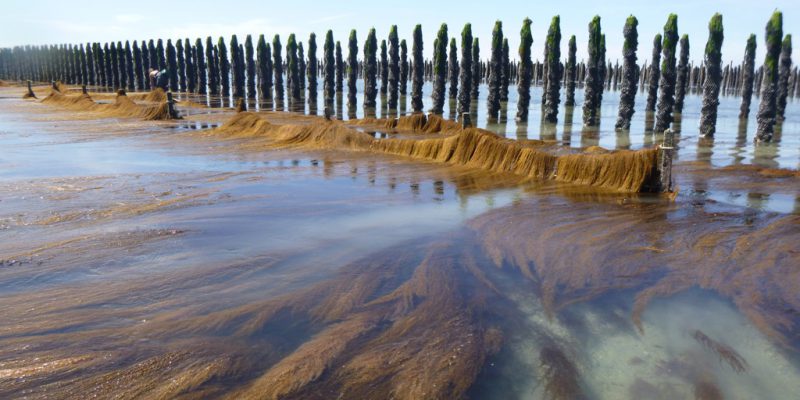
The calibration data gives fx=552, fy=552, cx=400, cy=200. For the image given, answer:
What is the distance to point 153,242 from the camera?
7.73 meters

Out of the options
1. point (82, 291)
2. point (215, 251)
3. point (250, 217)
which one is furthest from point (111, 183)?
point (82, 291)

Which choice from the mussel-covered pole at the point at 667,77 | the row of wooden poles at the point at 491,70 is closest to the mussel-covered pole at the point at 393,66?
the row of wooden poles at the point at 491,70

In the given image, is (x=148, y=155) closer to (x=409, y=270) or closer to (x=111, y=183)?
(x=111, y=183)

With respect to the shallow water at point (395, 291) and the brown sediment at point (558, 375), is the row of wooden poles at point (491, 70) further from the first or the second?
the brown sediment at point (558, 375)

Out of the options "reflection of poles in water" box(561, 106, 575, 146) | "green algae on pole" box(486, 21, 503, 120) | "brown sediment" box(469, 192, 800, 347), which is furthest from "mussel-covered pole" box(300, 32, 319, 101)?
"brown sediment" box(469, 192, 800, 347)

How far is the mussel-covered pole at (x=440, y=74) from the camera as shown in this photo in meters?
33.2

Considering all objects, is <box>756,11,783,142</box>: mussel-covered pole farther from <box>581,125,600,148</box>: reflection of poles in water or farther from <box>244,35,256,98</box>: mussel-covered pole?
<box>244,35,256,98</box>: mussel-covered pole

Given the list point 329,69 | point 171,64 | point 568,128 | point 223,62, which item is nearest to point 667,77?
point 568,128

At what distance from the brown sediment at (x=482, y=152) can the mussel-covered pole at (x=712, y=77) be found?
369 inches

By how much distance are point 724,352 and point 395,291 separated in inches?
129

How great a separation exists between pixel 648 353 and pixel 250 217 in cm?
661

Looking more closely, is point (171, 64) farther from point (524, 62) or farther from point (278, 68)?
point (524, 62)

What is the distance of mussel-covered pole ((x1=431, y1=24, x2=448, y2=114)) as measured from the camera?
3319cm

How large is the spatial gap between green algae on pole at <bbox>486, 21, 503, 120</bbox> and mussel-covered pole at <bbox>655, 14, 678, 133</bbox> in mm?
9107
